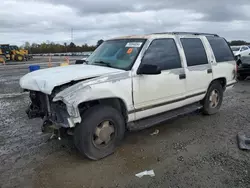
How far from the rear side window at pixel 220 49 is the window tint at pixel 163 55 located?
1.47m

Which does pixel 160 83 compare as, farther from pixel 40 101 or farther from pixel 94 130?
pixel 40 101

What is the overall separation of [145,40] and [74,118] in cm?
196

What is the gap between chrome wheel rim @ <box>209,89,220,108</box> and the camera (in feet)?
19.0

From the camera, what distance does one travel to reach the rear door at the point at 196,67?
4.94 metres

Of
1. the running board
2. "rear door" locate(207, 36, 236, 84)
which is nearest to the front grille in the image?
the running board

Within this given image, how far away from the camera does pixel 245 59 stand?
11.6 m

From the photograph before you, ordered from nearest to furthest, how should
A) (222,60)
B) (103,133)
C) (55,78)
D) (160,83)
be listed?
(55,78) → (103,133) → (160,83) → (222,60)

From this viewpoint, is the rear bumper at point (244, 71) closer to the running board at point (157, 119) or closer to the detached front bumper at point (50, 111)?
the running board at point (157, 119)

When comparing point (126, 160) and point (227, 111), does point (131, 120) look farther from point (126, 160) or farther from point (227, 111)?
point (227, 111)

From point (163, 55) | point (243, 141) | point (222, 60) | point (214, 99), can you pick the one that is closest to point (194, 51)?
point (163, 55)

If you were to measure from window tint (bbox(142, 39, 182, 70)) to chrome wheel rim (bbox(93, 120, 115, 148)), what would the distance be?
4.12 feet

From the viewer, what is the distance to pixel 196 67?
507 cm

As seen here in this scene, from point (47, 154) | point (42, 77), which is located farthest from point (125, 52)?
point (47, 154)

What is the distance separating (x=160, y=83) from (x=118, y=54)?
3.03ft
